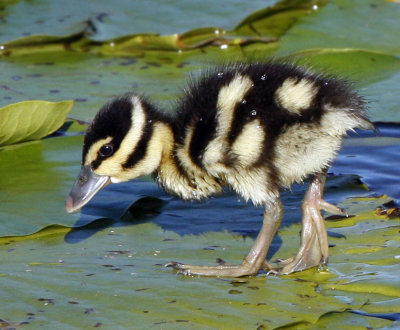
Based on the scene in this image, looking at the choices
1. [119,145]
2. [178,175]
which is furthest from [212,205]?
[119,145]

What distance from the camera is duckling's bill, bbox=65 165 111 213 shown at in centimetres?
383

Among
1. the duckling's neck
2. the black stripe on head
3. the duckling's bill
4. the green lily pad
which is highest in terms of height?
the black stripe on head

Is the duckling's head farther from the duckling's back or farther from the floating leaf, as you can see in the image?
the floating leaf

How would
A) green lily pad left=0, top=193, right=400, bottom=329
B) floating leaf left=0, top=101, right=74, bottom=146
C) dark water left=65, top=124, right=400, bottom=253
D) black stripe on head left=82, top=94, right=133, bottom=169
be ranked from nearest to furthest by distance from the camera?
green lily pad left=0, top=193, right=400, bottom=329, black stripe on head left=82, top=94, right=133, bottom=169, dark water left=65, top=124, right=400, bottom=253, floating leaf left=0, top=101, right=74, bottom=146

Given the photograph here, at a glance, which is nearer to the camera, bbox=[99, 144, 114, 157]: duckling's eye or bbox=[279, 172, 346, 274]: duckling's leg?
bbox=[279, 172, 346, 274]: duckling's leg

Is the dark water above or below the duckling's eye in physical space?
below

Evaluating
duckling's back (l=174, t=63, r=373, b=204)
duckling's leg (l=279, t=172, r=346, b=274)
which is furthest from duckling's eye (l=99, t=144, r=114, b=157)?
duckling's leg (l=279, t=172, r=346, b=274)

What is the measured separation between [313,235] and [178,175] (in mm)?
594

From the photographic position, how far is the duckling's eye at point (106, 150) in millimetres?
3766

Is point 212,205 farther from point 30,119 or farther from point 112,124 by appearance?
point 30,119

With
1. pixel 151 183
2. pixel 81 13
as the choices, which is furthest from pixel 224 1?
pixel 151 183

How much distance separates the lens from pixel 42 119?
170 inches

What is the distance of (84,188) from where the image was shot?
3.86 meters

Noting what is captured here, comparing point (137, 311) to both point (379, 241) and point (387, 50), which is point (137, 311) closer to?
point (379, 241)
